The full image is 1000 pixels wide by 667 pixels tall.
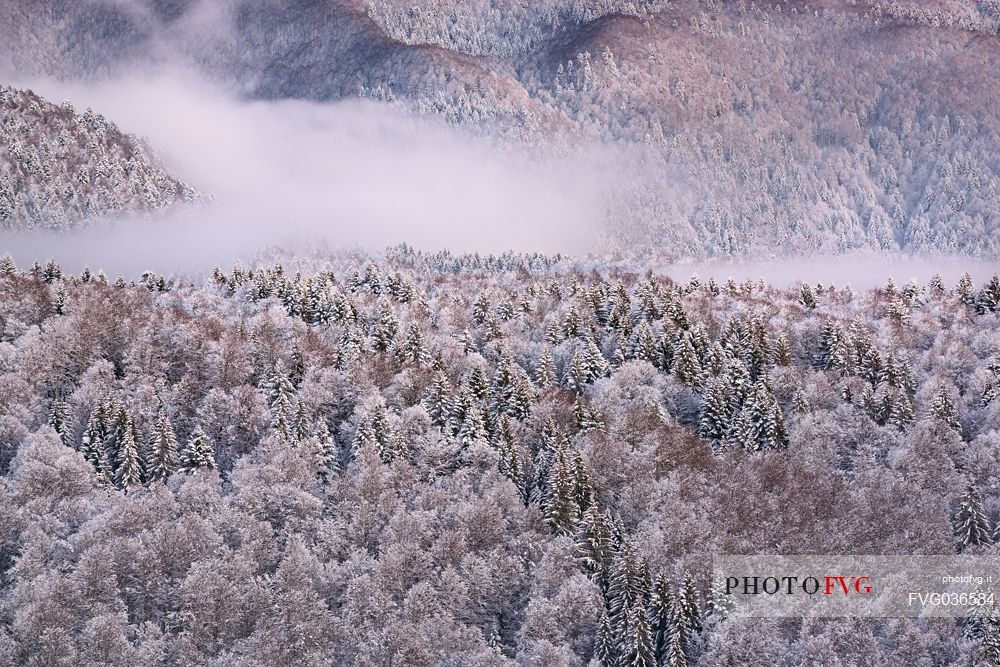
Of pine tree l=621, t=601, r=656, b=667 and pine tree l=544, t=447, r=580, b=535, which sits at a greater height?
pine tree l=544, t=447, r=580, b=535

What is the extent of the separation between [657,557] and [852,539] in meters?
18.2

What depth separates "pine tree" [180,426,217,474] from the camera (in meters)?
101

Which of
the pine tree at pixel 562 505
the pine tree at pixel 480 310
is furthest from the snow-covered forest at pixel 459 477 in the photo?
the pine tree at pixel 480 310

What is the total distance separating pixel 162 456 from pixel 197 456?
3450 millimetres

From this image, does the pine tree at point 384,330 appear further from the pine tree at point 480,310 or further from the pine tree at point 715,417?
the pine tree at point 715,417

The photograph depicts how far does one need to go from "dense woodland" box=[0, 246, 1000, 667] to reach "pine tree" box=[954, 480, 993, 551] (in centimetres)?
26

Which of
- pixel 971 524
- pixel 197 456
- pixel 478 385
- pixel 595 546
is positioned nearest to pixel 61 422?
pixel 197 456

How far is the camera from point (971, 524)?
92188 mm

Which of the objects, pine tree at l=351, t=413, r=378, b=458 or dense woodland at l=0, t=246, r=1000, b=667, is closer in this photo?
dense woodland at l=0, t=246, r=1000, b=667

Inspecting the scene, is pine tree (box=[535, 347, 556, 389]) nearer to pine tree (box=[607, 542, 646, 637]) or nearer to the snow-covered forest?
the snow-covered forest

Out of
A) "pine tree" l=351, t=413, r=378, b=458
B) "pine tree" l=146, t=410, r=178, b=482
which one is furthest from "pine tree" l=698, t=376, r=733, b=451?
"pine tree" l=146, t=410, r=178, b=482

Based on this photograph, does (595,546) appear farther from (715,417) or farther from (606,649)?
(715,417)

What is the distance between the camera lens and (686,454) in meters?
105

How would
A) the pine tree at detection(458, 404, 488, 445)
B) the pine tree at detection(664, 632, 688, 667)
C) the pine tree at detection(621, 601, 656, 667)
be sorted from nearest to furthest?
1. the pine tree at detection(664, 632, 688, 667)
2. the pine tree at detection(621, 601, 656, 667)
3. the pine tree at detection(458, 404, 488, 445)
